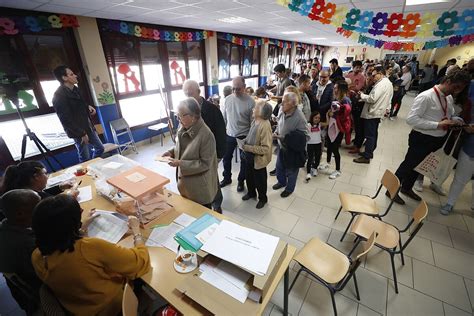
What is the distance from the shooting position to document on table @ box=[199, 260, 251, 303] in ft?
3.59

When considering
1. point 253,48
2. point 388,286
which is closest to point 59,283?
point 388,286

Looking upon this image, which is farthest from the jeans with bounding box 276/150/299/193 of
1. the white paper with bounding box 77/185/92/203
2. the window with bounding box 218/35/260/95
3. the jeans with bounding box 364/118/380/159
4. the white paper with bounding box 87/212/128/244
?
the window with bounding box 218/35/260/95

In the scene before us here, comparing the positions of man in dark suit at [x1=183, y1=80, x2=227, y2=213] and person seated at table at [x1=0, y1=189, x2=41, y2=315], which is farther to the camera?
man in dark suit at [x1=183, y1=80, x2=227, y2=213]

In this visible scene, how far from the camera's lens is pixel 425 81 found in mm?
9367

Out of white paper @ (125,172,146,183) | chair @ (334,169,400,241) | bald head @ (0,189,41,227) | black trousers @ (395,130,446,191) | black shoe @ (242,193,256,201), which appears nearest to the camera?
bald head @ (0,189,41,227)

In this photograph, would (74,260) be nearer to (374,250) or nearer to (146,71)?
(374,250)

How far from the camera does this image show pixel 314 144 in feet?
11.5

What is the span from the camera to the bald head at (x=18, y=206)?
1.26m

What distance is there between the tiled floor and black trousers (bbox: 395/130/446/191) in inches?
16.2

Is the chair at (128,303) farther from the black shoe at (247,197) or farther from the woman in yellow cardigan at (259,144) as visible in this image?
the black shoe at (247,197)

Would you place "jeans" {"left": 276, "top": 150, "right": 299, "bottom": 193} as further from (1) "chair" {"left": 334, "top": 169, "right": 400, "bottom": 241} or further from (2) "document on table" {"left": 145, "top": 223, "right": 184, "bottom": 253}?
(2) "document on table" {"left": 145, "top": 223, "right": 184, "bottom": 253}

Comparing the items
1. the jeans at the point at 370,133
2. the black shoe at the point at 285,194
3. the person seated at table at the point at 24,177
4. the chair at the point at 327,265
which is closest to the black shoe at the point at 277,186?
the black shoe at the point at 285,194

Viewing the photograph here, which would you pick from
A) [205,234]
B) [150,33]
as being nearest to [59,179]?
[205,234]

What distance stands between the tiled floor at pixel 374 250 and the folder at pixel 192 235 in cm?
99
